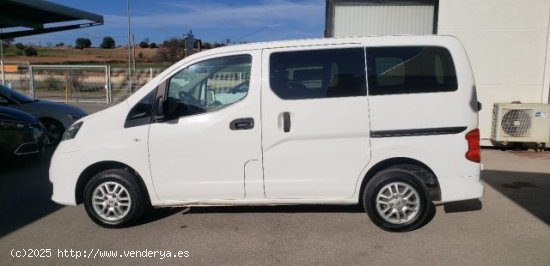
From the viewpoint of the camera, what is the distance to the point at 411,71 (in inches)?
172

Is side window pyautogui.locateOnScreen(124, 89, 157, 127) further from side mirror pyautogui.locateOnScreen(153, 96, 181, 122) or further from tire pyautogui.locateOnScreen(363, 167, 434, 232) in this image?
tire pyautogui.locateOnScreen(363, 167, 434, 232)

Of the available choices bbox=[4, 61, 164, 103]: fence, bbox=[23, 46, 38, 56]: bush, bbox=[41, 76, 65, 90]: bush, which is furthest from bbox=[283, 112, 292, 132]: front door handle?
bbox=[23, 46, 38, 56]: bush

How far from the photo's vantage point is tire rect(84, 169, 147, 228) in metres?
4.57

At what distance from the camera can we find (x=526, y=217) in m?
4.84

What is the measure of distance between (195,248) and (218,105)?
140cm

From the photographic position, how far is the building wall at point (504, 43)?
28.1ft

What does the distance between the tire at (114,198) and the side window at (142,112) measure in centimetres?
53

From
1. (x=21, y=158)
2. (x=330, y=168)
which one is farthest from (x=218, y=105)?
(x=21, y=158)

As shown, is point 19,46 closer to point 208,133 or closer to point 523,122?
point 523,122

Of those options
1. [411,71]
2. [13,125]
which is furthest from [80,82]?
[411,71]

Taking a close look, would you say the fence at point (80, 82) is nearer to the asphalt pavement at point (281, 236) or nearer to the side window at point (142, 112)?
the asphalt pavement at point (281, 236)

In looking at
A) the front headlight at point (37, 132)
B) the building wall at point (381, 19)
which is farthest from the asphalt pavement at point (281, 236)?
the building wall at point (381, 19)

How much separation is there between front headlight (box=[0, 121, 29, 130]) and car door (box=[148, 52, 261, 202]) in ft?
13.7

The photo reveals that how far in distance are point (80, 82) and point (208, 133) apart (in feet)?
63.3
